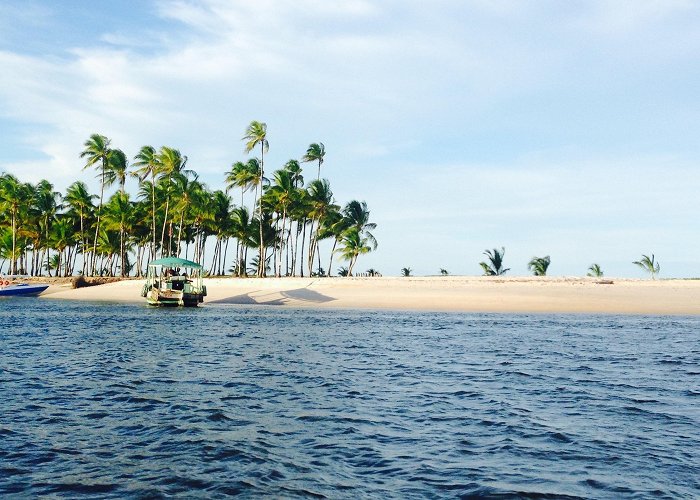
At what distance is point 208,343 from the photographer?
86.1 feet

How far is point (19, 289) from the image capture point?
70.9m

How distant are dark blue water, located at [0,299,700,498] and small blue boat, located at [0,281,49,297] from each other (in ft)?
166

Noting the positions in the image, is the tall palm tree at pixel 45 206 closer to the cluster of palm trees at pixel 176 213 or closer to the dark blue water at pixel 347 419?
the cluster of palm trees at pixel 176 213

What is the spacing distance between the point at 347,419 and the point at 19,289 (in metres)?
70.5

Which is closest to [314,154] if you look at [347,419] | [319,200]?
[319,200]

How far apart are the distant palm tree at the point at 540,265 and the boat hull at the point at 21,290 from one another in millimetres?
64072

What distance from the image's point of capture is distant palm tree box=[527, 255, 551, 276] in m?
83.6

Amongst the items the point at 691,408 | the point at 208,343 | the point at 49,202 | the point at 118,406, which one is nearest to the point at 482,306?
the point at 208,343

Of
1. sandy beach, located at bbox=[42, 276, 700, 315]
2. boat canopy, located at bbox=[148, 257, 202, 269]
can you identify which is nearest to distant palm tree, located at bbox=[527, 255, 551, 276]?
sandy beach, located at bbox=[42, 276, 700, 315]

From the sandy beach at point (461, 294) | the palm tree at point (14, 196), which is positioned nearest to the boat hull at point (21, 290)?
the sandy beach at point (461, 294)

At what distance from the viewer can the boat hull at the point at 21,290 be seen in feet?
229

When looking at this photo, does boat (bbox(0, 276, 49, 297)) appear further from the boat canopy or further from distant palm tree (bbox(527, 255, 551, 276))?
distant palm tree (bbox(527, 255, 551, 276))

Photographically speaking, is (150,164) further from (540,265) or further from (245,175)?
(540,265)

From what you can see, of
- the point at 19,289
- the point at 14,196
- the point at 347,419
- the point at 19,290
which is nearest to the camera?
the point at 347,419
